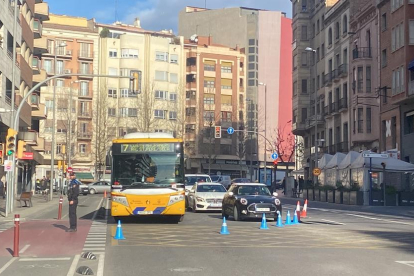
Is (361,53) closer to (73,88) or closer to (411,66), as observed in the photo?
(411,66)

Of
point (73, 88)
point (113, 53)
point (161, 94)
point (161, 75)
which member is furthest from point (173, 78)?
point (73, 88)

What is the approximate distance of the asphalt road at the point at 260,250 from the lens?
1185 centimetres

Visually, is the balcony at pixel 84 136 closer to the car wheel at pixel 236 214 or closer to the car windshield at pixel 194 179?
the car windshield at pixel 194 179

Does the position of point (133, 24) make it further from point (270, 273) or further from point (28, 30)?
point (270, 273)

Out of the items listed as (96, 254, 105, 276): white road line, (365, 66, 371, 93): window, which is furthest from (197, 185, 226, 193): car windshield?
(365, 66, 371, 93): window

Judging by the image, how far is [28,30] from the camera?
50.8 metres

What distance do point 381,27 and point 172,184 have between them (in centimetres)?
3482

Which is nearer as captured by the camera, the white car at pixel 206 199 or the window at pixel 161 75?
the white car at pixel 206 199

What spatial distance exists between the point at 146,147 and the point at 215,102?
73.8 meters

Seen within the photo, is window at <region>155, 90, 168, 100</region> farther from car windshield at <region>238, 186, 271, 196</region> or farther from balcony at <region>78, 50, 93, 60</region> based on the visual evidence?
car windshield at <region>238, 186, 271, 196</region>

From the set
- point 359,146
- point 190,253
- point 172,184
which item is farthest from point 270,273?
point 359,146

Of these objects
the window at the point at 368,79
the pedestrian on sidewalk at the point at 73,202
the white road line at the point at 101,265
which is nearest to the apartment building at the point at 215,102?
the window at the point at 368,79

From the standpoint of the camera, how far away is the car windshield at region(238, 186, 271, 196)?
2497 centimetres

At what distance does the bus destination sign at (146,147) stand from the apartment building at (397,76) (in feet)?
88.6
